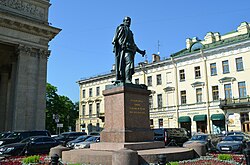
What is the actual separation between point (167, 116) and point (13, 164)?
37862 mm

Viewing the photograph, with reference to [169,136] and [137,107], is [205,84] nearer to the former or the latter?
[169,136]

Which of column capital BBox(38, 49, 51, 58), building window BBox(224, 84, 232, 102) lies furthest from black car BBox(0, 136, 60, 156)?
building window BBox(224, 84, 232, 102)

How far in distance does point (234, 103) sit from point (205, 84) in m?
5.63

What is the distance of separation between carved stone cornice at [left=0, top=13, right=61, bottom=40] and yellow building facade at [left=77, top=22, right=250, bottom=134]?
77.6ft

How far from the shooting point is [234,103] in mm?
38062

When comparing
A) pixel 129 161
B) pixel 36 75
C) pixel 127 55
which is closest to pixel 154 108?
pixel 36 75

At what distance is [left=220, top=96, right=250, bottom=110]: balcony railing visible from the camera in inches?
1463

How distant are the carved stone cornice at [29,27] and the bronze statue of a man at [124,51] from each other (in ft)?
52.8

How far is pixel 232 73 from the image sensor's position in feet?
130

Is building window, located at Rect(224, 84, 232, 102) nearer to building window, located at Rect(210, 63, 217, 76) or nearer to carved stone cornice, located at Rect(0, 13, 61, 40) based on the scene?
building window, located at Rect(210, 63, 217, 76)

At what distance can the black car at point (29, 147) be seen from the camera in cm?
1680

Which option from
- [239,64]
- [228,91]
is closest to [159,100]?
[228,91]

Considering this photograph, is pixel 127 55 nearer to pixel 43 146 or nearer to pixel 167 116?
pixel 43 146

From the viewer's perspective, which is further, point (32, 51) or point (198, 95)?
point (198, 95)
